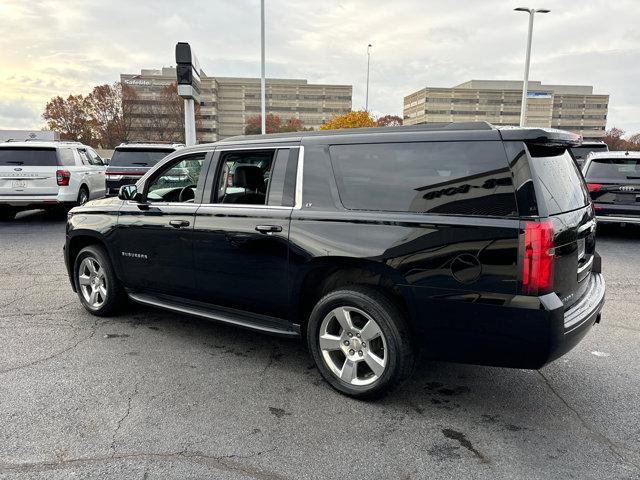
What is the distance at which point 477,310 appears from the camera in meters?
2.95

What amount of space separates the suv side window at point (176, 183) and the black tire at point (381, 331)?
72.3 inches

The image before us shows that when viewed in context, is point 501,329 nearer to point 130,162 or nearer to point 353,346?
point 353,346

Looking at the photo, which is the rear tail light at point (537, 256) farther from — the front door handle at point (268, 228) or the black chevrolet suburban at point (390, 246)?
the front door handle at point (268, 228)

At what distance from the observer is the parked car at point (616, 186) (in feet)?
29.7

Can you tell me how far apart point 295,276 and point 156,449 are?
142cm

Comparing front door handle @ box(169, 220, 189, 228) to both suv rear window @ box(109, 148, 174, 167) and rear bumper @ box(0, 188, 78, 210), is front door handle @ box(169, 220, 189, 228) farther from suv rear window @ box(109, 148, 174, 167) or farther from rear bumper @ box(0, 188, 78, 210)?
suv rear window @ box(109, 148, 174, 167)

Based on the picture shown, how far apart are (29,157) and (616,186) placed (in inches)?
484

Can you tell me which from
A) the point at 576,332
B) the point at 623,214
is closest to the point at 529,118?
the point at 623,214

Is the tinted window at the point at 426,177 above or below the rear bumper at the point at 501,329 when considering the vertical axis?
above

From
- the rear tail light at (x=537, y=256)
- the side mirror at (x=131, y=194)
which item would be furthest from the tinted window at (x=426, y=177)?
the side mirror at (x=131, y=194)

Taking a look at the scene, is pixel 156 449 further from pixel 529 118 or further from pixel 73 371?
pixel 529 118

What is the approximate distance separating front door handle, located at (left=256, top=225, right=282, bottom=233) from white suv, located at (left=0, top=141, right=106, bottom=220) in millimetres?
9481

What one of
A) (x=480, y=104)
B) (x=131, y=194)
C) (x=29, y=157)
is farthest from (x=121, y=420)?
(x=480, y=104)

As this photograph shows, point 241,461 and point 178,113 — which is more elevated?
point 178,113
